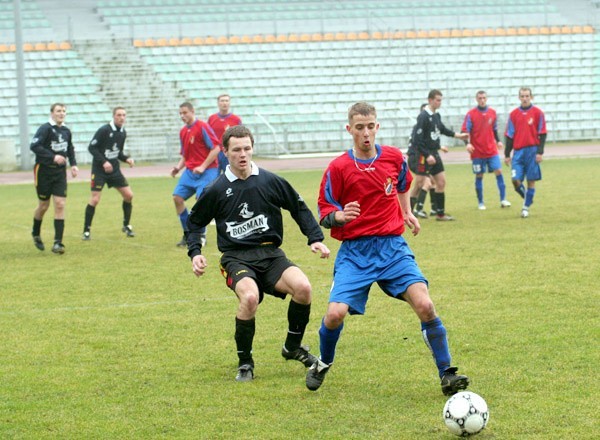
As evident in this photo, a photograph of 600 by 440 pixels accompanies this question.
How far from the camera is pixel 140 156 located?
3459 centimetres

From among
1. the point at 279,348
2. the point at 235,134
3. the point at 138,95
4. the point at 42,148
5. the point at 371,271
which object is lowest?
the point at 279,348

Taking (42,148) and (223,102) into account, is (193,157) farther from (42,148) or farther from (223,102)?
(42,148)

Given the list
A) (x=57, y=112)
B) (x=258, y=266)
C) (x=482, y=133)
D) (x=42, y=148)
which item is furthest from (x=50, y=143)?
(x=258, y=266)

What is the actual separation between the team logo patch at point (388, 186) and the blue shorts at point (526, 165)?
1022 cm

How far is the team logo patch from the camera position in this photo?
6.87 metres

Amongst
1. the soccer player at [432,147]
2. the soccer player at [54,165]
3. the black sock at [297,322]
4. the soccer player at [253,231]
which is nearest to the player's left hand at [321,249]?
the soccer player at [253,231]

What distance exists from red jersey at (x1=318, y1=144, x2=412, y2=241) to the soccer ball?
4.94ft

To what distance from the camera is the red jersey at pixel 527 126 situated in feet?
54.9

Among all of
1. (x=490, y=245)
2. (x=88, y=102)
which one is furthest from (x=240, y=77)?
(x=490, y=245)

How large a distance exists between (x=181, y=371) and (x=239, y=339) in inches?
20.0

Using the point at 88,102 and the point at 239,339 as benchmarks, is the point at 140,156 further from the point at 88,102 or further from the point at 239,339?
the point at 239,339

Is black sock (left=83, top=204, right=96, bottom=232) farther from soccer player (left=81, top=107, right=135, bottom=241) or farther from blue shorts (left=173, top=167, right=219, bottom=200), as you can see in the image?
blue shorts (left=173, top=167, right=219, bottom=200)

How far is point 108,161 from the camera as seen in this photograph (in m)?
16.2

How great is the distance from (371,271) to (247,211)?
45.1 inches
